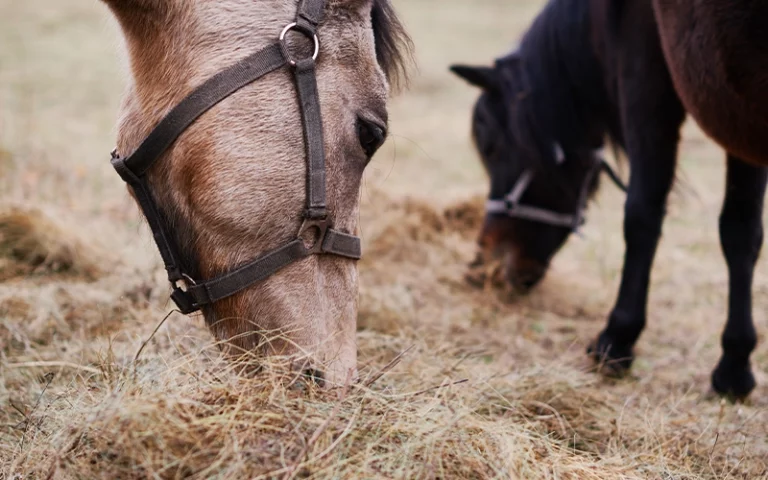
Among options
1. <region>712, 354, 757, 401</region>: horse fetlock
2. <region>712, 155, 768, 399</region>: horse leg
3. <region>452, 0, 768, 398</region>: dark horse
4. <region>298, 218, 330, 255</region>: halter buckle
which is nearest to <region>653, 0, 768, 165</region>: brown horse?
<region>452, 0, 768, 398</region>: dark horse

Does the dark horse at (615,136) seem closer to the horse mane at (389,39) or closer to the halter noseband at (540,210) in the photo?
the halter noseband at (540,210)

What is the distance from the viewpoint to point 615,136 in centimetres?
429

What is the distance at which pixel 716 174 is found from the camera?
7.75 metres

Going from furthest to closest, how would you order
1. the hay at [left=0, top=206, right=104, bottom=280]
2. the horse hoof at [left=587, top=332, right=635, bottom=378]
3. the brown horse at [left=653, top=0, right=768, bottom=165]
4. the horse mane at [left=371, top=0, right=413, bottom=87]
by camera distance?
the hay at [left=0, top=206, right=104, bottom=280], the horse hoof at [left=587, top=332, right=635, bottom=378], the brown horse at [left=653, top=0, right=768, bottom=165], the horse mane at [left=371, top=0, right=413, bottom=87]

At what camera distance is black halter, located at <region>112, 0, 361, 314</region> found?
181cm

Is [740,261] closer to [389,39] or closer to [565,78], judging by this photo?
[565,78]

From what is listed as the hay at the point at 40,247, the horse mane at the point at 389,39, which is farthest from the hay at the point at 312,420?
the horse mane at the point at 389,39

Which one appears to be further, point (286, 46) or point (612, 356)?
point (612, 356)

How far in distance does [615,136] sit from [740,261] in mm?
1247

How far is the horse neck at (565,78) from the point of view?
403 cm

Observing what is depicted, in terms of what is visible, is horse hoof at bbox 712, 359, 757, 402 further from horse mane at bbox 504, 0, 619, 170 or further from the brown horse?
horse mane at bbox 504, 0, 619, 170

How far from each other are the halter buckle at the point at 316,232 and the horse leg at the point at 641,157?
1.73 m

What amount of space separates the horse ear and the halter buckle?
309 centimetres

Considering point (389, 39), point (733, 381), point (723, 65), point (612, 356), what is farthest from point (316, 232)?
point (733, 381)
